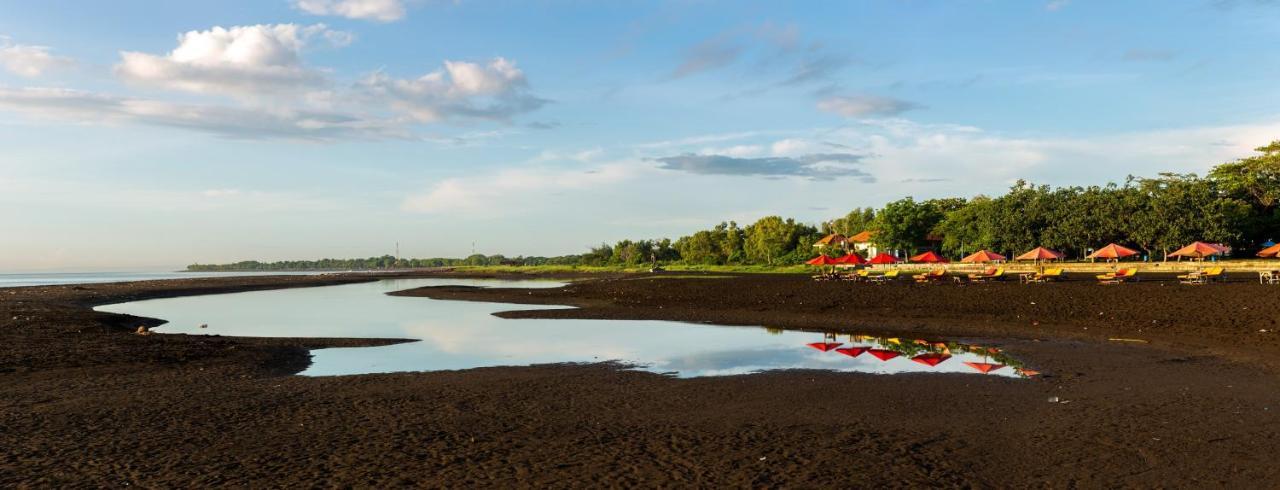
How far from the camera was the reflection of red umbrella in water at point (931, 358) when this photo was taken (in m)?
19.0

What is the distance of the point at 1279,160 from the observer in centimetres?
6900

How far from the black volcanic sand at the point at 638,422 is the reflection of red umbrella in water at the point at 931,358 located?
81.7 inches

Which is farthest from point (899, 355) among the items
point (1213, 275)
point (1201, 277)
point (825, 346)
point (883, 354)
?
point (1213, 275)

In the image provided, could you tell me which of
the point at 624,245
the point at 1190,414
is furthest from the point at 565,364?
the point at 624,245

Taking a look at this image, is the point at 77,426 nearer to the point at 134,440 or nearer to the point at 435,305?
the point at 134,440

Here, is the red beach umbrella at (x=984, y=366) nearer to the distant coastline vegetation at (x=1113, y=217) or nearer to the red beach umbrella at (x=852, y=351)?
the red beach umbrella at (x=852, y=351)

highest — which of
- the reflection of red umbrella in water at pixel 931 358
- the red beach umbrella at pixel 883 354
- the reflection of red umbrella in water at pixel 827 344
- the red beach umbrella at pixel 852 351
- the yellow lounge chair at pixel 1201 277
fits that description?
the yellow lounge chair at pixel 1201 277

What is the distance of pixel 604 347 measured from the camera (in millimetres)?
24672

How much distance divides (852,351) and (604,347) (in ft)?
27.5

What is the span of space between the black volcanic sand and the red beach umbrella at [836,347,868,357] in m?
4.33

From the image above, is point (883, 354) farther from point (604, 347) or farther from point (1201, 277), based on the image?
point (1201, 277)

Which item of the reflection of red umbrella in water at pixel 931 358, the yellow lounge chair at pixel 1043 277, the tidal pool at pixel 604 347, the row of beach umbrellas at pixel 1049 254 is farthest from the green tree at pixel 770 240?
the reflection of red umbrella in water at pixel 931 358

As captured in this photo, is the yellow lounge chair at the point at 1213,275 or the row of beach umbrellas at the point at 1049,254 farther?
the row of beach umbrellas at the point at 1049,254

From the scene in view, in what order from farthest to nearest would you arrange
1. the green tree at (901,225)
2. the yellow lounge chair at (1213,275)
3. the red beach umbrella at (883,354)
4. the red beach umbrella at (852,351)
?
the green tree at (901,225)
the yellow lounge chair at (1213,275)
the red beach umbrella at (852,351)
the red beach umbrella at (883,354)
